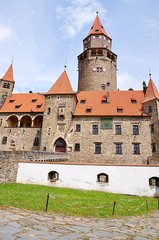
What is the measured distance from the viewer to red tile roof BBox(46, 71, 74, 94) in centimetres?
2684

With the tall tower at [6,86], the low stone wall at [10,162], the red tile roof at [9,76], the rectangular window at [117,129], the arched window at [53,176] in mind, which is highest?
the red tile roof at [9,76]

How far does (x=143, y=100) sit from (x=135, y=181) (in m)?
14.7

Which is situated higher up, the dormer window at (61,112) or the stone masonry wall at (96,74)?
the stone masonry wall at (96,74)

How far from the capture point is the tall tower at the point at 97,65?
36250mm

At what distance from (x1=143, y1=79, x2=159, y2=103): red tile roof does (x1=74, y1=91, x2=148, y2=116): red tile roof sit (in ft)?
3.70

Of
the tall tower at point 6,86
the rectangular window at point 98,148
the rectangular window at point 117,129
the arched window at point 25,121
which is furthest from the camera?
the tall tower at point 6,86

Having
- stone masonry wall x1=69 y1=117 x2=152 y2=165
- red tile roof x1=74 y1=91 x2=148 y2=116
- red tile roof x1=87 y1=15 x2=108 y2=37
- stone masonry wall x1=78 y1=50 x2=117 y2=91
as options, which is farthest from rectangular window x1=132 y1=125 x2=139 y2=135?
red tile roof x1=87 y1=15 x2=108 y2=37

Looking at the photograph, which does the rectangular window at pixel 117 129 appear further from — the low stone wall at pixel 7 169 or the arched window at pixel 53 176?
the low stone wall at pixel 7 169

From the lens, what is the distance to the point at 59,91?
26891 millimetres

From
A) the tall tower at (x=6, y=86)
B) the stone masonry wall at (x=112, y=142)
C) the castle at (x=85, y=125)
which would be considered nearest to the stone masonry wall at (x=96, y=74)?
the castle at (x=85, y=125)

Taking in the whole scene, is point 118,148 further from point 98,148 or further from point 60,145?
point 60,145

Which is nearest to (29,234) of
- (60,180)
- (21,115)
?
(60,180)

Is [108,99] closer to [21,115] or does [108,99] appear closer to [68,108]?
[68,108]

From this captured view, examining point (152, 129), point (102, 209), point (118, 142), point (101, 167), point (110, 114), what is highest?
point (110, 114)
